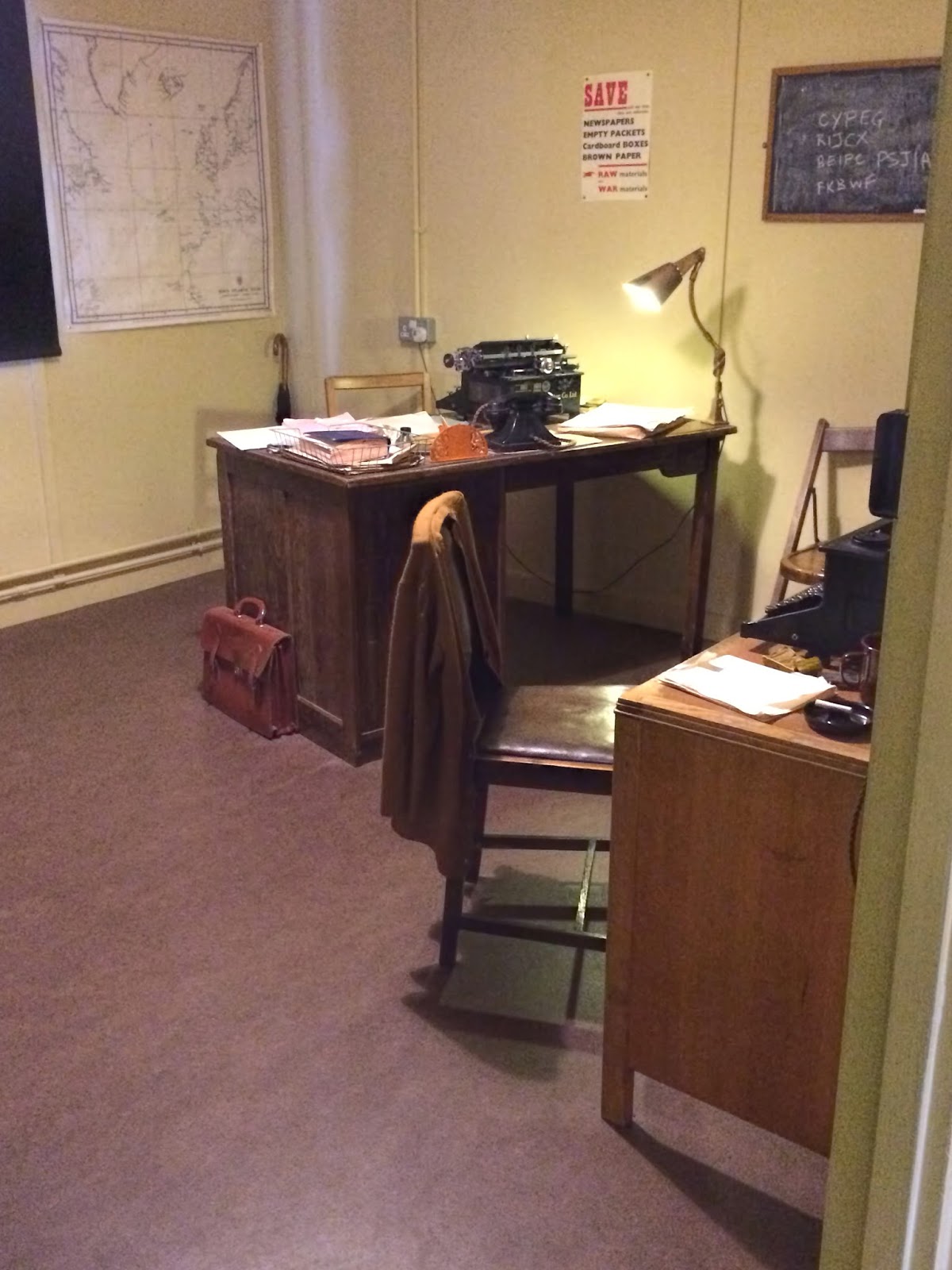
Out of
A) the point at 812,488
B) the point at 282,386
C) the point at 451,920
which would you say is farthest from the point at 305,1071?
the point at 282,386

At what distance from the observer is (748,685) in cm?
176

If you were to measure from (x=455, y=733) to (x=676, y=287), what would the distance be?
214cm

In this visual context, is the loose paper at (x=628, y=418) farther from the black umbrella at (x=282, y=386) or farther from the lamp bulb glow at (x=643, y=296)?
the black umbrella at (x=282, y=386)

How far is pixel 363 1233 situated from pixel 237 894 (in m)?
0.99

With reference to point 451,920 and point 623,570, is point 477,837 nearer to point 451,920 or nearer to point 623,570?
point 451,920

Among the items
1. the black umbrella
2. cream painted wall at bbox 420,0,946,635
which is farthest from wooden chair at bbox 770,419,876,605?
the black umbrella

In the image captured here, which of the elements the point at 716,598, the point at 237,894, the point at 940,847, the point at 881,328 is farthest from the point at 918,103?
the point at 940,847

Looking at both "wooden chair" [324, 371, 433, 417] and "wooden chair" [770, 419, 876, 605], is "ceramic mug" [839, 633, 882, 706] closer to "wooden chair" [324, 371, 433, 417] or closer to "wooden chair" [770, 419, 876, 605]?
"wooden chair" [770, 419, 876, 605]

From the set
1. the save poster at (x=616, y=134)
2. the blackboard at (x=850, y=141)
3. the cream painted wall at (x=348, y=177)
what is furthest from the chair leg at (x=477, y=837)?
the cream painted wall at (x=348, y=177)

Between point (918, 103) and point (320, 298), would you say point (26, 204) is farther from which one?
point (918, 103)

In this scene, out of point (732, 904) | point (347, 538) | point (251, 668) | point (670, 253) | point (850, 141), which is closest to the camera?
point (732, 904)

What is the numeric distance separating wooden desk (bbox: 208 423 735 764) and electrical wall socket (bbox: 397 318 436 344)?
4.36ft

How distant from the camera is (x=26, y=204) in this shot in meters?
4.04

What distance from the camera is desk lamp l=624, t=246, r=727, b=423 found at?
3594 mm
